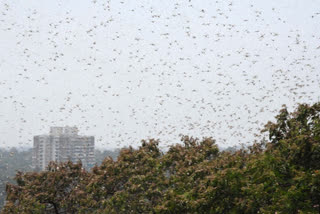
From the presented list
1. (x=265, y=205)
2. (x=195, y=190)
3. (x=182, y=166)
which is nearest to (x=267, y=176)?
(x=265, y=205)

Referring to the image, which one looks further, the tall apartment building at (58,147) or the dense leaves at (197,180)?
the tall apartment building at (58,147)

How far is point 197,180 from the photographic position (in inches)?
685

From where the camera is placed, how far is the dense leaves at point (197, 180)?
12.5 m

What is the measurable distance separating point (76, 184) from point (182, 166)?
8.96 meters

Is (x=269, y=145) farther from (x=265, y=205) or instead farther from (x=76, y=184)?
(x=76, y=184)

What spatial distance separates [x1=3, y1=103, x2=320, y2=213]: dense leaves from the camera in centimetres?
1248

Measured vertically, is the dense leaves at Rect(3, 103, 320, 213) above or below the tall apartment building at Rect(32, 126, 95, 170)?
below

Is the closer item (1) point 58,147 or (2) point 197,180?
(2) point 197,180

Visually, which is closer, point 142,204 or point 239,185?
point 239,185

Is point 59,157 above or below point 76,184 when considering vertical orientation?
above

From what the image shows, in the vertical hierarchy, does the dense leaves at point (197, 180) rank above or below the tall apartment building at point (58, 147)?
below

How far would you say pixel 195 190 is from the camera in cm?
1545

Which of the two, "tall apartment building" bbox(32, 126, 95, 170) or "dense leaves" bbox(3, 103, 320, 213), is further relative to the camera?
"tall apartment building" bbox(32, 126, 95, 170)

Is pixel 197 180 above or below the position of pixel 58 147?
below
